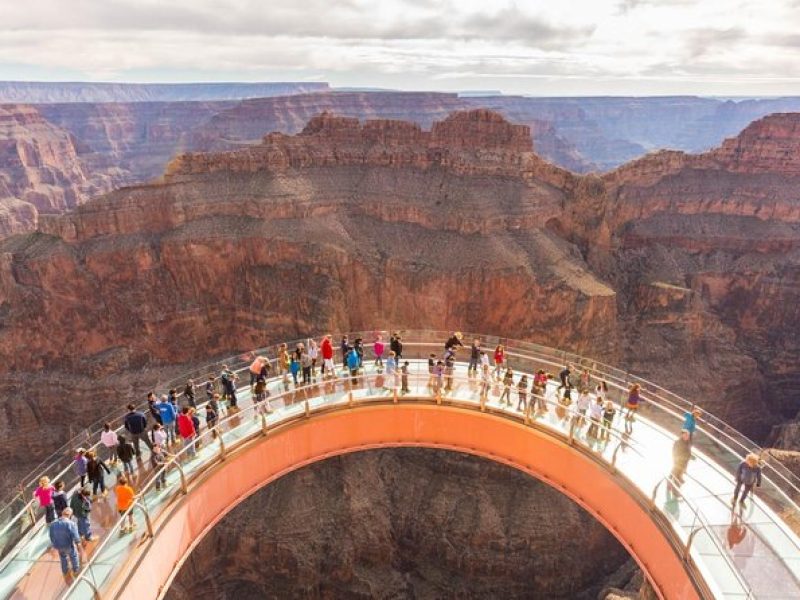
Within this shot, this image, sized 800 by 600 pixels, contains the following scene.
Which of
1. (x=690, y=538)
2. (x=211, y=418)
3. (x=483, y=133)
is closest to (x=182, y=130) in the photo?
(x=483, y=133)

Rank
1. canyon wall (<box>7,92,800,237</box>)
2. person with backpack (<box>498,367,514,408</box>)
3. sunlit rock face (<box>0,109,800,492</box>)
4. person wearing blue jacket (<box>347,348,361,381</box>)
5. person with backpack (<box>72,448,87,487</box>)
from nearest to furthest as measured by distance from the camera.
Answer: person with backpack (<box>72,448,87,487</box>)
person with backpack (<box>498,367,514,408</box>)
person wearing blue jacket (<box>347,348,361,381</box>)
sunlit rock face (<box>0,109,800,492</box>)
canyon wall (<box>7,92,800,237</box>)

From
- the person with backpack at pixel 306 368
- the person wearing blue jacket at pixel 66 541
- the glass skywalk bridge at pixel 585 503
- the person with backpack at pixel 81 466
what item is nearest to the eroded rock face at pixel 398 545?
the glass skywalk bridge at pixel 585 503

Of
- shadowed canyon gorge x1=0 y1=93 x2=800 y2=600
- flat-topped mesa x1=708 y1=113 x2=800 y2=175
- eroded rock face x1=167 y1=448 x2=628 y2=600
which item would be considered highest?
flat-topped mesa x1=708 y1=113 x2=800 y2=175

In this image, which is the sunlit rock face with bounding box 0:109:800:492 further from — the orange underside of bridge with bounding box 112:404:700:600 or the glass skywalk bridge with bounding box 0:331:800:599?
the orange underside of bridge with bounding box 112:404:700:600

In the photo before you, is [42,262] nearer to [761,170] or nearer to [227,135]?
[761,170]

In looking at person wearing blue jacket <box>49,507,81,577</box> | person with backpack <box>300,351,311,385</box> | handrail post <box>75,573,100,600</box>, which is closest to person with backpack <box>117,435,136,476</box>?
person wearing blue jacket <box>49,507,81,577</box>

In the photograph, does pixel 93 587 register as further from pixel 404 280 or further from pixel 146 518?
pixel 404 280

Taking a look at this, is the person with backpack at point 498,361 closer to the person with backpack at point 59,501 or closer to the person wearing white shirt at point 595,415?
the person wearing white shirt at point 595,415
